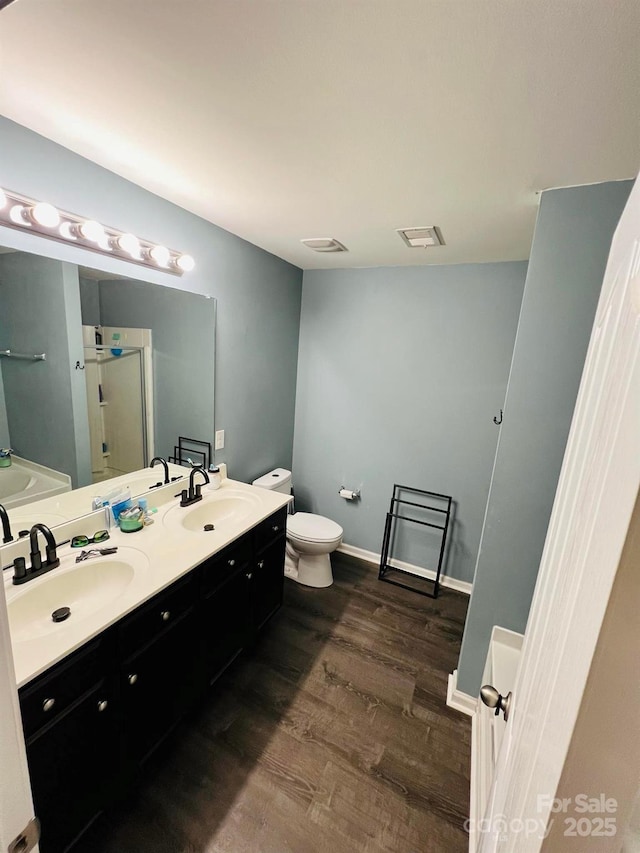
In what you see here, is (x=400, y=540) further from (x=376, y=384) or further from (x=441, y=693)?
(x=376, y=384)

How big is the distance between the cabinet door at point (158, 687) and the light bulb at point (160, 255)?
65.0 inches

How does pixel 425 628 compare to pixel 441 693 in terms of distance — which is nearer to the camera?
pixel 441 693

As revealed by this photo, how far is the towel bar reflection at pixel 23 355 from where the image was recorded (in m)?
1.25

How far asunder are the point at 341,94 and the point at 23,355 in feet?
4.59

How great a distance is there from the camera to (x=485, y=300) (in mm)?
2318

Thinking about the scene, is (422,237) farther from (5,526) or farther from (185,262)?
(5,526)

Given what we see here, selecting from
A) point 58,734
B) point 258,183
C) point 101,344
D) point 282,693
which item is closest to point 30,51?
point 258,183

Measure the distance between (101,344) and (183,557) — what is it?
1029 mm

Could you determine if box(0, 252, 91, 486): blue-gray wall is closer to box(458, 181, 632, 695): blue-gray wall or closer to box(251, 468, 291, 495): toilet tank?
box(251, 468, 291, 495): toilet tank

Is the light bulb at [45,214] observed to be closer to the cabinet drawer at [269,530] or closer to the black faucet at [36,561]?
the black faucet at [36,561]

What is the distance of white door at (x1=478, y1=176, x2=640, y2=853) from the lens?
30 cm

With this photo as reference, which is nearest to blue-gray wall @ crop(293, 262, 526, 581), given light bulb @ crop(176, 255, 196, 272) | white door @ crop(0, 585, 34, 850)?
light bulb @ crop(176, 255, 196, 272)

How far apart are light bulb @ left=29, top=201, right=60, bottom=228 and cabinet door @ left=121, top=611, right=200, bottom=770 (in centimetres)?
160

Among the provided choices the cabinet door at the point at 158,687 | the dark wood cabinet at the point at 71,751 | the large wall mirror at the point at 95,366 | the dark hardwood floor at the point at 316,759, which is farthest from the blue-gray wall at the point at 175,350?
the dark hardwood floor at the point at 316,759
